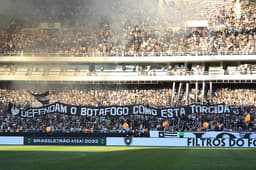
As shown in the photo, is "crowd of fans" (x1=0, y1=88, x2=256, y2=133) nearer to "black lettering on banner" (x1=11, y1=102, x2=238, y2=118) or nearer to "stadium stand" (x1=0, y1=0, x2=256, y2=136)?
"stadium stand" (x1=0, y1=0, x2=256, y2=136)

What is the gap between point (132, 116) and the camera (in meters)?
33.8

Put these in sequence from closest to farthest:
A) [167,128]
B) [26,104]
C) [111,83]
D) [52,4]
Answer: [52,4]
[167,128]
[26,104]
[111,83]

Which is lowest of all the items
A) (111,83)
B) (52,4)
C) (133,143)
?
(133,143)

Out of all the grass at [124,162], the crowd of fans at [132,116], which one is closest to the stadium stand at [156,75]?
the crowd of fans at [132,116]

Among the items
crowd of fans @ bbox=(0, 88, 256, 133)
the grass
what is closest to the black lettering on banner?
crowd of fans @ bbox=(0, 88, 256, 133)

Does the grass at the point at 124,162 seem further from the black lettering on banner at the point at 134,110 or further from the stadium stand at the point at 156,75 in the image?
the stadium stand at the point at 156,75

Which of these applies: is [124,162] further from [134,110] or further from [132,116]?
[132,116]

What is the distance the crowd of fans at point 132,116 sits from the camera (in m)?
32.7

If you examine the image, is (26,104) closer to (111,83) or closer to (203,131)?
(111,83)

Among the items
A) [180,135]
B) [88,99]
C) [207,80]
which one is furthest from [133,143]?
[207,80]

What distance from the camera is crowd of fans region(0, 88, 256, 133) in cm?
3266

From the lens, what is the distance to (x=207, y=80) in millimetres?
43656

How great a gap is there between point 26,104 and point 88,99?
5173mm

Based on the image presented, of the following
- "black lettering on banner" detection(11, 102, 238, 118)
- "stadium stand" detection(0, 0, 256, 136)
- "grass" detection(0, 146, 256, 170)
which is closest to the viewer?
"grass" detection(0, 146, 256, 170)
